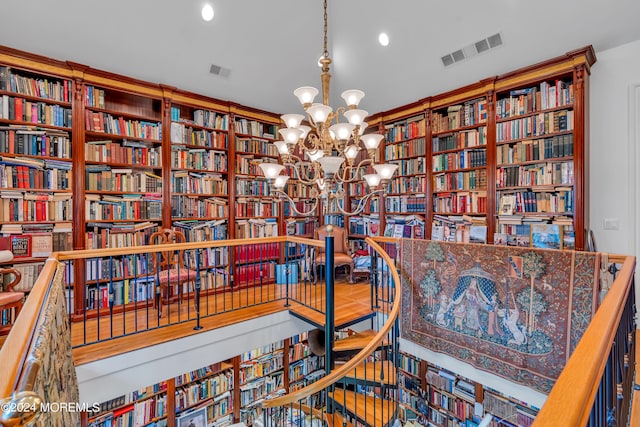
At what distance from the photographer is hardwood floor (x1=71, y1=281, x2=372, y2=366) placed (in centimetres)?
270

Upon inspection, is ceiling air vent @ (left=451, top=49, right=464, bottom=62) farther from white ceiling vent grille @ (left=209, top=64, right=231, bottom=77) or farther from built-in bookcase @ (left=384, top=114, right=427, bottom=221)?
white ceiling vent grille @ (left=209, top=64, right=231, bottom=77)

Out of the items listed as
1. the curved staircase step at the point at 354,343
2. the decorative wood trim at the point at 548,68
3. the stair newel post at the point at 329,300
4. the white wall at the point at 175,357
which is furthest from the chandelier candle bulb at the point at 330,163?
the decorative wood trim at the point at 548,68

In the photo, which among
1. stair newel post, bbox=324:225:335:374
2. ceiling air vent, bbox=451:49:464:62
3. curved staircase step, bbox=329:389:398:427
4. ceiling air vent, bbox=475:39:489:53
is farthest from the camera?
ceiling air vent, bbox=451:49:464:62

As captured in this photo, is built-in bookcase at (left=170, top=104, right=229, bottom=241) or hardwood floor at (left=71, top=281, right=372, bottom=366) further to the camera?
built-in bookcase at (left=170, top=104, right=229, bottom=241)

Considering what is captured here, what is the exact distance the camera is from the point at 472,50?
12.5 feet

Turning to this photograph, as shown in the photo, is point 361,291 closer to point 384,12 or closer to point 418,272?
point 418,272

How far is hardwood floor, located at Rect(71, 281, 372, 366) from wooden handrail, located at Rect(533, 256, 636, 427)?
2.67 metres

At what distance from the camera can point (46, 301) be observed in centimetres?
137

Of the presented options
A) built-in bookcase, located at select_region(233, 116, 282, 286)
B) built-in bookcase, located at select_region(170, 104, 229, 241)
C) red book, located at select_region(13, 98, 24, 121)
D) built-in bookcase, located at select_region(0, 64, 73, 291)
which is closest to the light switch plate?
built-in bookcase, located at select_region(233, 116, 282, 286)

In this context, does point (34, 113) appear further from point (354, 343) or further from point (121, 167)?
point (354, 343)

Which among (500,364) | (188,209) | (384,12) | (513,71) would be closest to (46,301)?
(188,209)

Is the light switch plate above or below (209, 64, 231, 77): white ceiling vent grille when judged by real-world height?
below

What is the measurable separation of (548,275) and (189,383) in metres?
4.09

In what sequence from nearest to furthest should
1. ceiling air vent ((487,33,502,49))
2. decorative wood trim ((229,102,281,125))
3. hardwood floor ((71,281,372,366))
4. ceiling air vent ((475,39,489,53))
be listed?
hardwood floor ((71,281,372,366)), ceiling air vent ((487,33,502,49)), ceiling air vent ((475,39,489,53)), decorative wood trim ((229,102,281,125))
